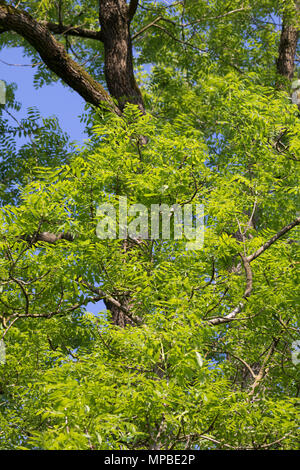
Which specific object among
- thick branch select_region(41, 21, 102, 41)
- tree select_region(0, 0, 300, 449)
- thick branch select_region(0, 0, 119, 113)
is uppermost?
thick branch select_region(41, 21, 102, 41)

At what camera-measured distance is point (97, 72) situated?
14.6 metres

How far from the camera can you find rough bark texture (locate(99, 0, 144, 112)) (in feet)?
38.7

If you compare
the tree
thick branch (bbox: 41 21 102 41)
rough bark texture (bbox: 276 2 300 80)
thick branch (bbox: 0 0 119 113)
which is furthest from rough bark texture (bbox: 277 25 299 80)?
thick branch (bbox: 0 0 119 113)

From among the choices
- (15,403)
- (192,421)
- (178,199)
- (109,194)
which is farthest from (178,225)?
(15,403)

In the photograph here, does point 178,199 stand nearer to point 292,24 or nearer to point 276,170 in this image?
point 276,170

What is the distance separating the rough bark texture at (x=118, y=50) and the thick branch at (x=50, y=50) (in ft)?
1.92

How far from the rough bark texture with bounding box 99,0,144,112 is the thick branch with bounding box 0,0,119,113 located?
1.92 ft

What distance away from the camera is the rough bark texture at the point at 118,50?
11.8 meters

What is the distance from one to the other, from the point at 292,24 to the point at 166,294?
9.57m

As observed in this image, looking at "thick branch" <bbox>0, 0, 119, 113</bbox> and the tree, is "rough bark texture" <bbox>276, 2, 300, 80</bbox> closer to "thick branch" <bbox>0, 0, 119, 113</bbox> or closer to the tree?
the tree

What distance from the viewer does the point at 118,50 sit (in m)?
12.0

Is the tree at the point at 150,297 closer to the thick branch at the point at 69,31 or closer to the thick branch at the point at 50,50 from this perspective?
the thick branch at the point at 50,50

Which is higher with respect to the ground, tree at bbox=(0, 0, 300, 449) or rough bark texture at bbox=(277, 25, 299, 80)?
rough bark texture at bbox=(277, 25, 299, 80)

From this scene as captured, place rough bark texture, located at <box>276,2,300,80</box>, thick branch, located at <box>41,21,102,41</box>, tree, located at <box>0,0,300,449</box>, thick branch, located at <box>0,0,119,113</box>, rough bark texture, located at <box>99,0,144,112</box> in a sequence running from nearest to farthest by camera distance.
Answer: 1. tree, located at <box>0,0,300,449</box>
2. thick branch, located at <box>0,0,119,113</box>
3. rough bark texture, located at <box>99,0,144,112</box>
4. thick branch, located at <box>41,21,102,41</box>
5. rough bark texture, located at <box>276,2,300,80</box>
